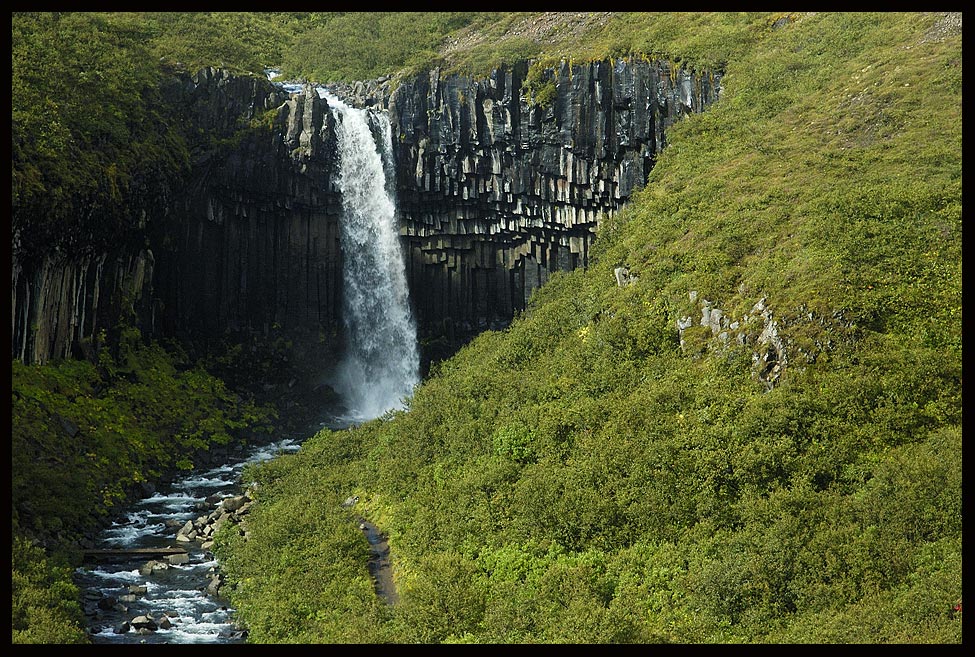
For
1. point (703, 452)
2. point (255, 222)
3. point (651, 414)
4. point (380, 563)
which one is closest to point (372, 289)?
point (255, 222)

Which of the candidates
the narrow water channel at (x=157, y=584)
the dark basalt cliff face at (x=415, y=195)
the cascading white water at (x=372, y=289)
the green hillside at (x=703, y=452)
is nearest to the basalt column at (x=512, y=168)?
the dark basalt cliff face at (x=415, y=195)

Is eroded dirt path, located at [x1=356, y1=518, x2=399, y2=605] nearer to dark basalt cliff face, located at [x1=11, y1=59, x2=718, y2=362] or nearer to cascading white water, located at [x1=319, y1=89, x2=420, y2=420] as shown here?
cascading white water, located at [x1=319, y1=89, x2=420, y2=420]

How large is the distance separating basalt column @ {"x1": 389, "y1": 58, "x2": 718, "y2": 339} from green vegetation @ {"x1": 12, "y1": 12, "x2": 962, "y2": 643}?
1456 mm

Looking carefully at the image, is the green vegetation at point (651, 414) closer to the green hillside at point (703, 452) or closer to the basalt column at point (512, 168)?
the green hillside at point (703, 452)

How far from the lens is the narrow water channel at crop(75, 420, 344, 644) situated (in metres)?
20.4

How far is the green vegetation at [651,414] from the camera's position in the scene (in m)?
17.6

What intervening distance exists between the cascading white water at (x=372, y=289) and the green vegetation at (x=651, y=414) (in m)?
5.71

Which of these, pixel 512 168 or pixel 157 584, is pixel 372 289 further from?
pixel 157 584

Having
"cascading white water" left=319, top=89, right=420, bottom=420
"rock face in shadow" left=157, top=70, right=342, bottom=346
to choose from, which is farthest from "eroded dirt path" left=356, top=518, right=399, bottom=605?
"rock face in shadow" left=157, top=70, right=342, bottom=346

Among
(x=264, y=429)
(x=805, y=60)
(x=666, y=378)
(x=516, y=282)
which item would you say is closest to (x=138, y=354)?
(x=264, y=429)

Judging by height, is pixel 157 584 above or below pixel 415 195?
below

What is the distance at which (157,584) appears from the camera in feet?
76.0

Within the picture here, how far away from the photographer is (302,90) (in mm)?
44844

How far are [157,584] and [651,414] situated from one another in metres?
12.7
